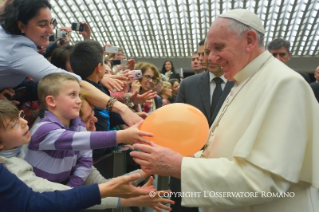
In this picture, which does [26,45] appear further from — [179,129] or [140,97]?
[179,129]

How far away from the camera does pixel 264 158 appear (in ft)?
5.20

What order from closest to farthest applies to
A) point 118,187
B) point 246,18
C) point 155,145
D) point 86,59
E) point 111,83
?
point 118,187 < point 155,145 < point 246,18 < point 86,59 < point 111,83

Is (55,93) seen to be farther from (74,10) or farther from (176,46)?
(176,46)

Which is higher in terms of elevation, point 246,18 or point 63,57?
point 246,18

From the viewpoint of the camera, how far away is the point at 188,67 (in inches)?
1241

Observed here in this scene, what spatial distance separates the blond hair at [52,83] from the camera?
2.27 meters

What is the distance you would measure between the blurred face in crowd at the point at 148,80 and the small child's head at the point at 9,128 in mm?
3398

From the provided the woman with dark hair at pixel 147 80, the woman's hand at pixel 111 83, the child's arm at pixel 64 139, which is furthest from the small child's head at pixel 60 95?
the woman with dark hair at pixel 147 80

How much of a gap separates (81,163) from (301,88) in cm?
168

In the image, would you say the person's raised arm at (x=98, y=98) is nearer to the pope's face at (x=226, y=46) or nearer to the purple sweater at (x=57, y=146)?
the purple sweater at (x=57, y=146)

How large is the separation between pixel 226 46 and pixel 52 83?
1.30 metres

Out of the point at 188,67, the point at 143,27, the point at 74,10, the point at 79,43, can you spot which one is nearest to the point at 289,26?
the point at 188,67

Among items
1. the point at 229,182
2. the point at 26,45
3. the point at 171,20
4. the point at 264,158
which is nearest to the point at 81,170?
the point at 26,45

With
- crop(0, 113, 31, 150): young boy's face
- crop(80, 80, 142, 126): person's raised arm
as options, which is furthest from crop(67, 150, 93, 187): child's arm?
crop(0, 113, 31, 150): young boy's face
